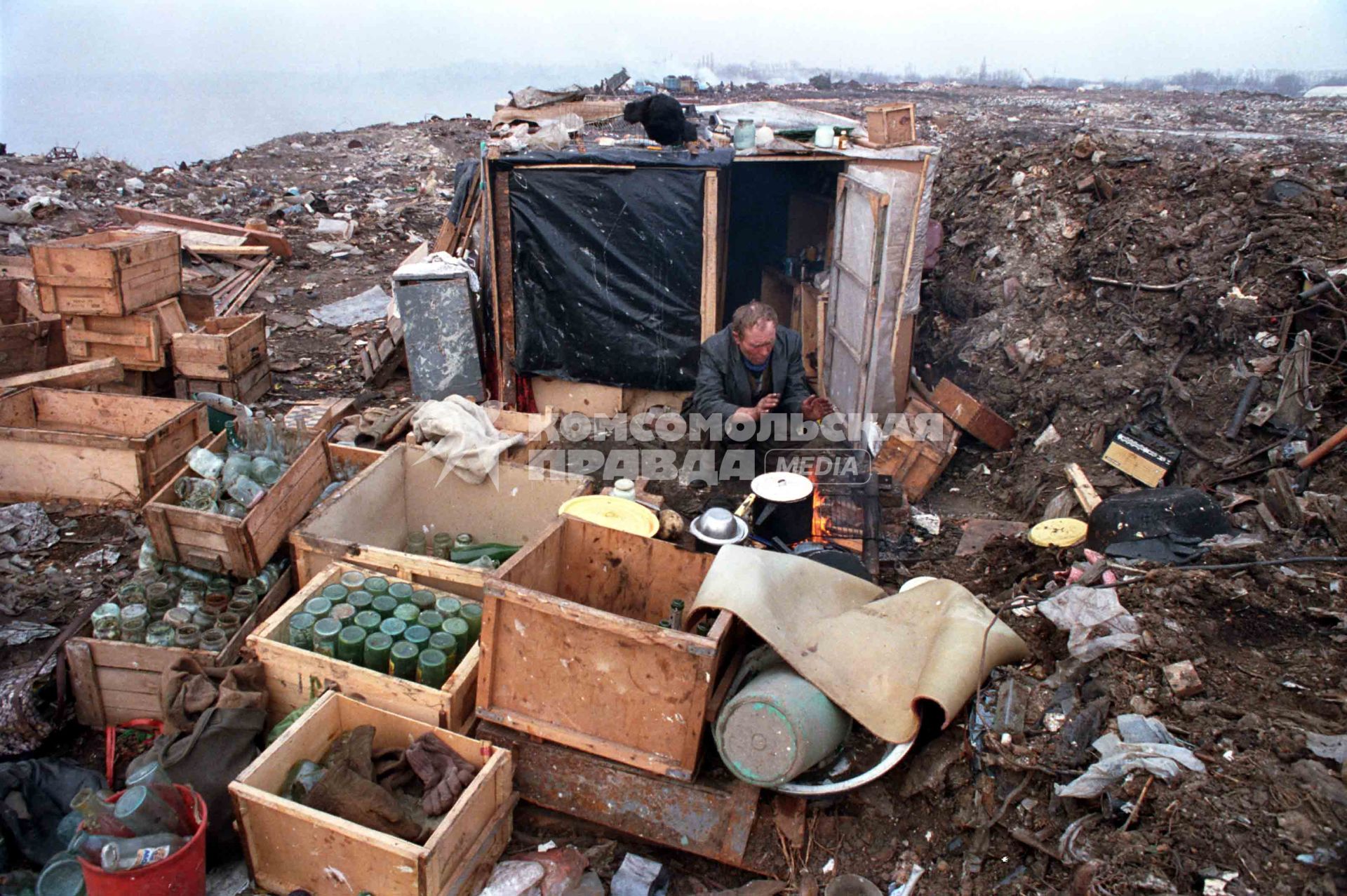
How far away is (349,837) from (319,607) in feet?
4.00

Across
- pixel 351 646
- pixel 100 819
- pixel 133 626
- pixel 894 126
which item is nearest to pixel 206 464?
pixel 133 626

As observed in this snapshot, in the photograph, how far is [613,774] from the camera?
3.24 m

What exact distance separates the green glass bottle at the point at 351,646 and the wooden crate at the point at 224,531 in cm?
79

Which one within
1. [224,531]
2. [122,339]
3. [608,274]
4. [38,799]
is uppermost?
[608,274]

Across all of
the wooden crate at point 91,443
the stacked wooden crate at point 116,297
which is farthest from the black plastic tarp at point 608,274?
the stacked wooden crate at point 116,297

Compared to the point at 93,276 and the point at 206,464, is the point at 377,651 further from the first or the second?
the point at 93,276

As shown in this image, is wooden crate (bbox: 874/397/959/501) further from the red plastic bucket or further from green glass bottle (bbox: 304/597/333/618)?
the red plastic bucket

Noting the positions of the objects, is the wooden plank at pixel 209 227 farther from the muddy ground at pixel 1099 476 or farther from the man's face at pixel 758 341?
the man's face at pixel 758 341

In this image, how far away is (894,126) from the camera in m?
6.54

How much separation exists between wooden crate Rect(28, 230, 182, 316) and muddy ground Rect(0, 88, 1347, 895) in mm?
1638

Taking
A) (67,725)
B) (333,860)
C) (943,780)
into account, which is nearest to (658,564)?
(943,780)

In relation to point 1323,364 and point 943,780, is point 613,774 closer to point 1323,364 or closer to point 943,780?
point 943,780

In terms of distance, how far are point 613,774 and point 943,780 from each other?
51.0 inches

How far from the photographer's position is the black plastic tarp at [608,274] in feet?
21.5
